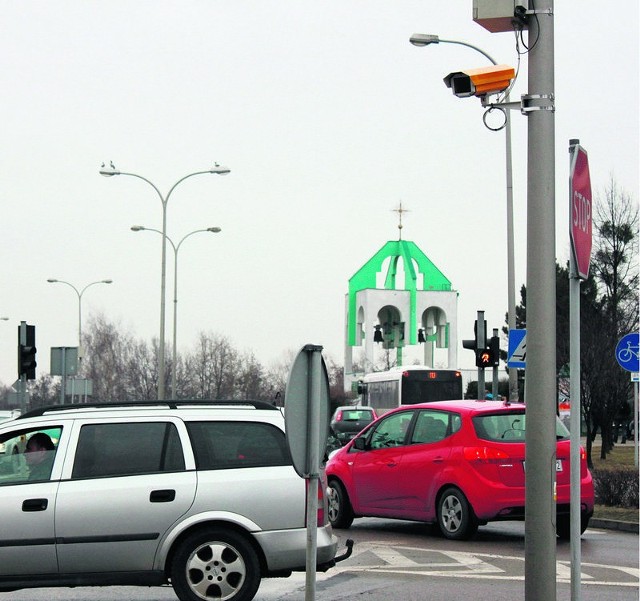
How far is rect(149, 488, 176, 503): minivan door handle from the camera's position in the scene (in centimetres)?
929

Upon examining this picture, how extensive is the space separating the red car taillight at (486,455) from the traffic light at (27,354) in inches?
542

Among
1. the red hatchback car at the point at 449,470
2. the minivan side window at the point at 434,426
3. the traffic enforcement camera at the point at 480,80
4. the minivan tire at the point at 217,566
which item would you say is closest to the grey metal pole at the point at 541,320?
the traffic enforcement camera at the point at 480,80

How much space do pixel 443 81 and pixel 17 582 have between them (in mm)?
4719

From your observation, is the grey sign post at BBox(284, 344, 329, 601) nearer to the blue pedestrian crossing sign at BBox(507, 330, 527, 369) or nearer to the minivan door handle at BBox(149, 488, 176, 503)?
the minivan door handle at BBox(149, 488, 176, 503)

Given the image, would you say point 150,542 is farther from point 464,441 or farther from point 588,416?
point 588,416

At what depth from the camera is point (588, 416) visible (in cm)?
3775

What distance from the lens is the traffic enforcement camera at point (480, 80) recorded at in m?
7.82

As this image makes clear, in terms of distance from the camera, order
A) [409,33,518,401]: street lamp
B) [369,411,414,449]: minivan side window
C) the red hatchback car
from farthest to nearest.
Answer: [409,33,518,401]: street lamp
[369,411,414,449]: minivan side window
the red hatchback car

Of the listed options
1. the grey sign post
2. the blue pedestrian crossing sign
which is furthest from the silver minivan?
the blue pedestrian crossing sign

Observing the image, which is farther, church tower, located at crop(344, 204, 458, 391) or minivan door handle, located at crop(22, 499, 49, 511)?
church tower, located at crop(344, 204, 458, 391)

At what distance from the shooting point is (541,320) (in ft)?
24.0

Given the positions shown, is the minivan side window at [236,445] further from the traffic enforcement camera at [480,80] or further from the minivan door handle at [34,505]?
the traffic enforcement camera at [480,80]

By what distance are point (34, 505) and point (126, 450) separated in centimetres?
80

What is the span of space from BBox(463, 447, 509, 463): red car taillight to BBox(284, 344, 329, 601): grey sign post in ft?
24.6
